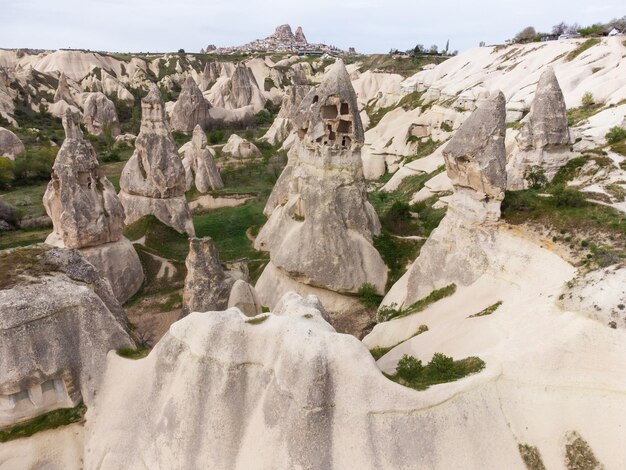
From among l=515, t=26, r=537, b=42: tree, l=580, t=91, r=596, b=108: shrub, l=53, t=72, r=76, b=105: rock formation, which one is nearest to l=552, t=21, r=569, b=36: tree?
l=515, t=26, r=537, b=42: tree

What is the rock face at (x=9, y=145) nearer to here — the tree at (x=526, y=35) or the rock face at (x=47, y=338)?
the rock face at (x=47, y=338)

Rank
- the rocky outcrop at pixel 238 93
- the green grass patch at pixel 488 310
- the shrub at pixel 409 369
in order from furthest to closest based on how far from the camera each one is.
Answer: the rocky outcrop at pixel 238 93, the green grass patch at pixel 488 310, the shrub at pixel 409 369

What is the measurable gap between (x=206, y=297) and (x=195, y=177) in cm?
2647

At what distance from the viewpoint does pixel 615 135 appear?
78.4 feet

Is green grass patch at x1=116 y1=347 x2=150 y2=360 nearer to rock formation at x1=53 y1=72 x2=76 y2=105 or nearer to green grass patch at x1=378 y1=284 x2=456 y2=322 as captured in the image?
green grass patch at x1=378 y1=284 x2=456 y2=322

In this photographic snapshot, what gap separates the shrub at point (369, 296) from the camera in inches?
776

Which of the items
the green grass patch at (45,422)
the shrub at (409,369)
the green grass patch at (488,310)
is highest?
the shrub at (409,369)

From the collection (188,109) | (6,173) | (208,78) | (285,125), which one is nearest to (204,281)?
(6,173)

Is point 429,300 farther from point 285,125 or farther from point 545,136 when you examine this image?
point 285,125

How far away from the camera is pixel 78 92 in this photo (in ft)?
295

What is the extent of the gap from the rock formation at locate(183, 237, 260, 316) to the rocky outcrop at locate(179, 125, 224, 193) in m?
24.7

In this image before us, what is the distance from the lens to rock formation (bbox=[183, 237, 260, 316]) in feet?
54.0

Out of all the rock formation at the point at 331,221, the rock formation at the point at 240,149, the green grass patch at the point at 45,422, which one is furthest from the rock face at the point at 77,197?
the rock formation at the point at 240,149

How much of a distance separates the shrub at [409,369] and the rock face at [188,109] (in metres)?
64.3
